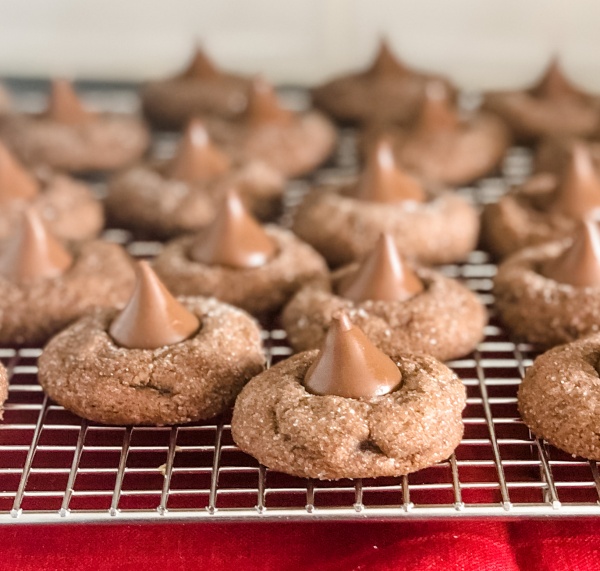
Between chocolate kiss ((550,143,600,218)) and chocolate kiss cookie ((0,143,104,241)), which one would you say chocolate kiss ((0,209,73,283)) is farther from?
chocolate kiss ((550,143,600,218))

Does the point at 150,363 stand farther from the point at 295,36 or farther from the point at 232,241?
the point at 295,36

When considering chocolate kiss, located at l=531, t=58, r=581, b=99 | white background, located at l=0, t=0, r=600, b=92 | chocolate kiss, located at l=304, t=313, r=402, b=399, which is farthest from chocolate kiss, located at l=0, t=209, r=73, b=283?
chocolate kiss, located at l=531, t=58, r=581, b=99

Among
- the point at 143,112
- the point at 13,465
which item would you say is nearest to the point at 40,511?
the point at 13,465

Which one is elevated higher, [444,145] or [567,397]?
[567,397]

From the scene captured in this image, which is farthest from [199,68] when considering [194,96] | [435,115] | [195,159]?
[435,115]

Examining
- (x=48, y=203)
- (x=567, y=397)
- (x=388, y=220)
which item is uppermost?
(x=567, y=397)

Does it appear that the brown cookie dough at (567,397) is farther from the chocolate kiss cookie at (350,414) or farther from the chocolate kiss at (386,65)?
the chocolate kiss at (386,65)
